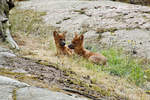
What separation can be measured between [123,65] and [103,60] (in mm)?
568

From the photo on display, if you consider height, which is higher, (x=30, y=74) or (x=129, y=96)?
(x=30, y=74)

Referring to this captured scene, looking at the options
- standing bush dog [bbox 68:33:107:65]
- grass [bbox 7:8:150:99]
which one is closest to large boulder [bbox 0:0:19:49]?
grass [bbox 7:8:150:99]

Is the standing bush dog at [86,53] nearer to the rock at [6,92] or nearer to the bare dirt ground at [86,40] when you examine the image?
the bare dirt ground at [86,40]

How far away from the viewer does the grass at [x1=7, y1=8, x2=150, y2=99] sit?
15.8 ft

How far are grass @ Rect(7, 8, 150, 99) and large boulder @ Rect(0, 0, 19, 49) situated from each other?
0.38m

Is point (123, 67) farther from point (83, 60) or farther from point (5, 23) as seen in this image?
point (5, 23)

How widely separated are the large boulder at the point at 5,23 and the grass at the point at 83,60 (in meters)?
0.38

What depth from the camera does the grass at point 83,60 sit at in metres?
4.83

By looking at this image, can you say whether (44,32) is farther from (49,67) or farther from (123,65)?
(49,67)

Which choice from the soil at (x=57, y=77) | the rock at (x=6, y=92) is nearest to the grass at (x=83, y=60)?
the soil at (x=57, y=77)

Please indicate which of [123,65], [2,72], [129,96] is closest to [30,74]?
[2,72]

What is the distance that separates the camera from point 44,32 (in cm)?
965

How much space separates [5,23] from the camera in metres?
6.50

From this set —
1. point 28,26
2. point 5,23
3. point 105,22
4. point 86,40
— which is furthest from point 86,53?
point 28,26
